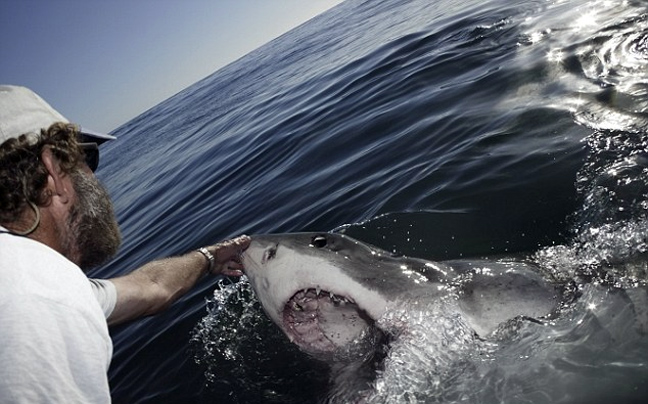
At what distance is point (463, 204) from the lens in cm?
521

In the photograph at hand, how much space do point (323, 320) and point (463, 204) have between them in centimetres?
276

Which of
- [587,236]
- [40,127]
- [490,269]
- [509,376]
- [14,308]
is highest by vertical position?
[40,127]

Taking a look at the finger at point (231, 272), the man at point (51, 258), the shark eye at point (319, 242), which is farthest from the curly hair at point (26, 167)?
the finger at point (231, 272)

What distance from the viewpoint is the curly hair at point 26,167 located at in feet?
7.34

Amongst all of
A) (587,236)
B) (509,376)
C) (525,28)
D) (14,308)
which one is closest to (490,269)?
(509,376)

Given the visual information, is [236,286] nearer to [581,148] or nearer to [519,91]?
[581,148]

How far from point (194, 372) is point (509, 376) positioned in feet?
9.41

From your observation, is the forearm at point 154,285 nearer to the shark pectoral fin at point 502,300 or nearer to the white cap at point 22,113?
the white cap at point 22,113

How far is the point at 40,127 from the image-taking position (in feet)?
7.87

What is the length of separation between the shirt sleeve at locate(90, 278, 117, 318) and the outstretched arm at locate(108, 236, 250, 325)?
88mm

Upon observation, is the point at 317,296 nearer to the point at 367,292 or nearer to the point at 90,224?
the point at 367,292

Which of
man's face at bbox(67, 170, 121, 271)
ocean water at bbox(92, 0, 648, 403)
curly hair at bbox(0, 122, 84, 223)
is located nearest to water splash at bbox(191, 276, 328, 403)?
ocean water at bbox(92, 0, 648, 403)

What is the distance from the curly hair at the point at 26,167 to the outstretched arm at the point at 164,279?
1355 mm

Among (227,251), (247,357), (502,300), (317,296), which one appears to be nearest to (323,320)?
(317,296)
